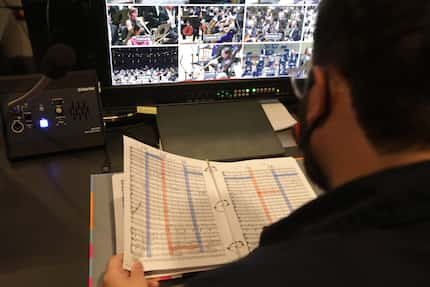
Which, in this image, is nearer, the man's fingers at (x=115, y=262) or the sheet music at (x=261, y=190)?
the man's fingers at (x=115, y=262)

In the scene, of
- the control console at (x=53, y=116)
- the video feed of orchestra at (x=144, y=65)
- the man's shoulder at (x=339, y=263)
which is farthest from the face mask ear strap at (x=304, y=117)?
the control console at (x=53, y=116)

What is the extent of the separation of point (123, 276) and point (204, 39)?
477mm

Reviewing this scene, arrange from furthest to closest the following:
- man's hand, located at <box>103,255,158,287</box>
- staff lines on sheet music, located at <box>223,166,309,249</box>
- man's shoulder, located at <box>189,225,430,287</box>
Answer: staff lines on sheet music, located at <box>223,166,309,249</box> < man's hand, located at <box>103,255,158,287</box> < man's shoulder, located at <box>189,225,430,287</box>

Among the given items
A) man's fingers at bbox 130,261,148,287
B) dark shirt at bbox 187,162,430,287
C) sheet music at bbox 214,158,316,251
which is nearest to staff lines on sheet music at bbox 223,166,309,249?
sheet music at bbox 214,158,316,251

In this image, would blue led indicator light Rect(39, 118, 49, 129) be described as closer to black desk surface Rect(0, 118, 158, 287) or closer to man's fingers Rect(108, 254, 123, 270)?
black desk surface Rect(0, 118, 158, 287)

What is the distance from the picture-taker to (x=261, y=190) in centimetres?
81

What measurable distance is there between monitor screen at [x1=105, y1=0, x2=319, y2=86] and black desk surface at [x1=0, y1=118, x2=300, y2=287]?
17cm

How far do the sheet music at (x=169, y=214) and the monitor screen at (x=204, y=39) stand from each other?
0.58 ft

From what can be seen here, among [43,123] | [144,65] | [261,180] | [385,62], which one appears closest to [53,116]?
[43,123]

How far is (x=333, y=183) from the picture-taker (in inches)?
21.3

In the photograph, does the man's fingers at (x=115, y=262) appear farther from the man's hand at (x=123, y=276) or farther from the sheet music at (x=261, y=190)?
the sheet music at (x=261, y=190)

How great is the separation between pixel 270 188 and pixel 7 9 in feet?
2.68

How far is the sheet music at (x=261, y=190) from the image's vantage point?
738 mm

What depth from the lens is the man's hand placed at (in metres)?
0.60
